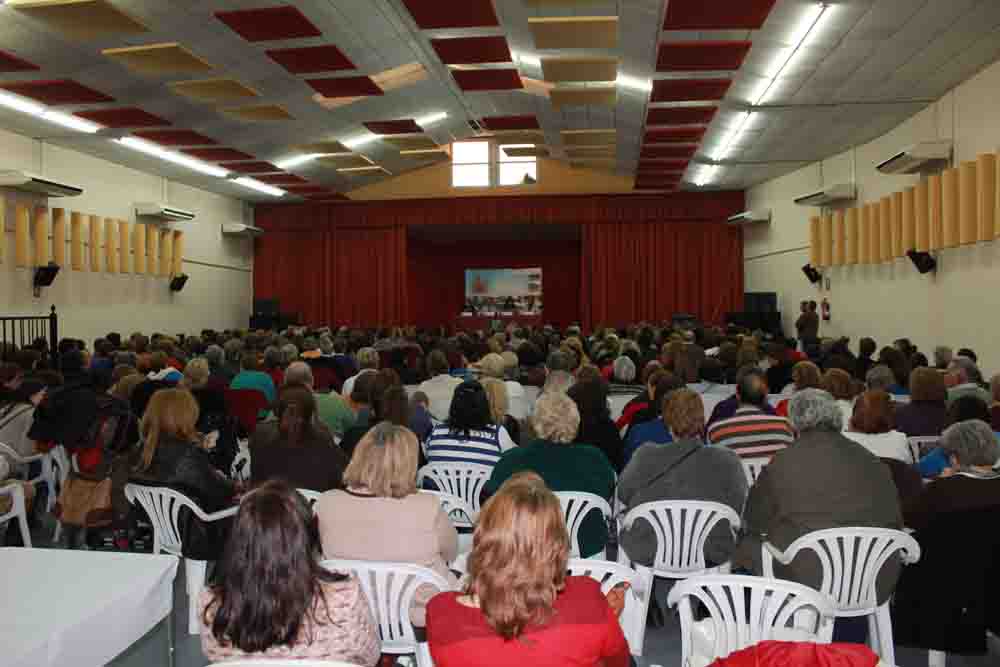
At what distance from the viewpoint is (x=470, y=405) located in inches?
187

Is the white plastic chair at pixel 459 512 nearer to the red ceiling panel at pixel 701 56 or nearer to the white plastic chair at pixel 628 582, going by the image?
the white plastic chair at pixel 628 582

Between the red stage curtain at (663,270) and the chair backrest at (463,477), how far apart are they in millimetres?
16800

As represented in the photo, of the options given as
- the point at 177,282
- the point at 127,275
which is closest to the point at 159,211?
the point at 127,275

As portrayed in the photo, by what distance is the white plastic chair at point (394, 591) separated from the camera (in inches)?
107

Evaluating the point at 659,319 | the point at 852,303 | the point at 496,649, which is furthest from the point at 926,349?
the point at 496,649

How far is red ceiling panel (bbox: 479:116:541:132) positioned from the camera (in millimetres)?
16125

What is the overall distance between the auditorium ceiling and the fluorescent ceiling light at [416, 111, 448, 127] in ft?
0.15

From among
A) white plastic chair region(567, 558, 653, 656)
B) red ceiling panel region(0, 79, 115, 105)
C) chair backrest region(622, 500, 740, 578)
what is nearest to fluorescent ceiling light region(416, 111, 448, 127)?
red ceiling panel region(0, 79, 115, 105)

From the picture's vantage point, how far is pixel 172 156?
15.7 meters

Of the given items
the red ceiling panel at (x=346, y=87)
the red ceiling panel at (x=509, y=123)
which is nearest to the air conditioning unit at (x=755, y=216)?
the red ceiling panel at (x=509, y=123)

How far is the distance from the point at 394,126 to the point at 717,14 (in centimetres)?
836

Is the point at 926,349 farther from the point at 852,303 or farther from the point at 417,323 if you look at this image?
the point at 417,323

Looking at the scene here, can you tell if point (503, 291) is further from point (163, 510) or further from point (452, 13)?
point (163, 510)

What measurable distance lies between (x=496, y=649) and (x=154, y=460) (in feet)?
9.44
